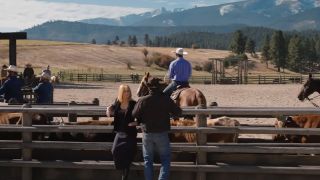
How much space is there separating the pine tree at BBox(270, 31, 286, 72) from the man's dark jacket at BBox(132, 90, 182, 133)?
133m

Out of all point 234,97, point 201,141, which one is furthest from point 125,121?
point 234,97

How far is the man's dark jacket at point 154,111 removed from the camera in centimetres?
730

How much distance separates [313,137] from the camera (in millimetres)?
8789

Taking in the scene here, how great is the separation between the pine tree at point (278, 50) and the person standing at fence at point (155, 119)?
133 m

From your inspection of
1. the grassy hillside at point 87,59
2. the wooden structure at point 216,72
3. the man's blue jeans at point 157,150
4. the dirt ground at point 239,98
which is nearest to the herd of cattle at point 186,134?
the man's blue jeans at point 157,150

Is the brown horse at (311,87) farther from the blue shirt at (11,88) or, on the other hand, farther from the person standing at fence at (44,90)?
the blue shirt at (11,88)

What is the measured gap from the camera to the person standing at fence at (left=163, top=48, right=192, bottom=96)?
39.1ft

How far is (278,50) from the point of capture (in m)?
140

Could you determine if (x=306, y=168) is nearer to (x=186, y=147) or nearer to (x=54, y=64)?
(x=186, y=147)

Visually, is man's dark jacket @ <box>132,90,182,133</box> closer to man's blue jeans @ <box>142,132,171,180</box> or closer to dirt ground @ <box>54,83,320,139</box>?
man's blue jeans @ <box>142,132,171,180</box>

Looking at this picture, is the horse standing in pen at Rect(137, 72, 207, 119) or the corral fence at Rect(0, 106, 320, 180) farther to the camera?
the horse standing in pen at Rect(137, 72, 207, 119)

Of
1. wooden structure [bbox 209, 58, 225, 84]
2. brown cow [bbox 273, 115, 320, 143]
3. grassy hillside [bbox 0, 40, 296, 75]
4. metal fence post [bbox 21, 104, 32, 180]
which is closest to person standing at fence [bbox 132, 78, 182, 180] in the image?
metal fence post [bbox 21, 104, 32, 180]

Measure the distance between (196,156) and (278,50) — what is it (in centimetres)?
13594

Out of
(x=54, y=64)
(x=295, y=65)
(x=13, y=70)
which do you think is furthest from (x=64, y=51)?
(x=13, y=70)
